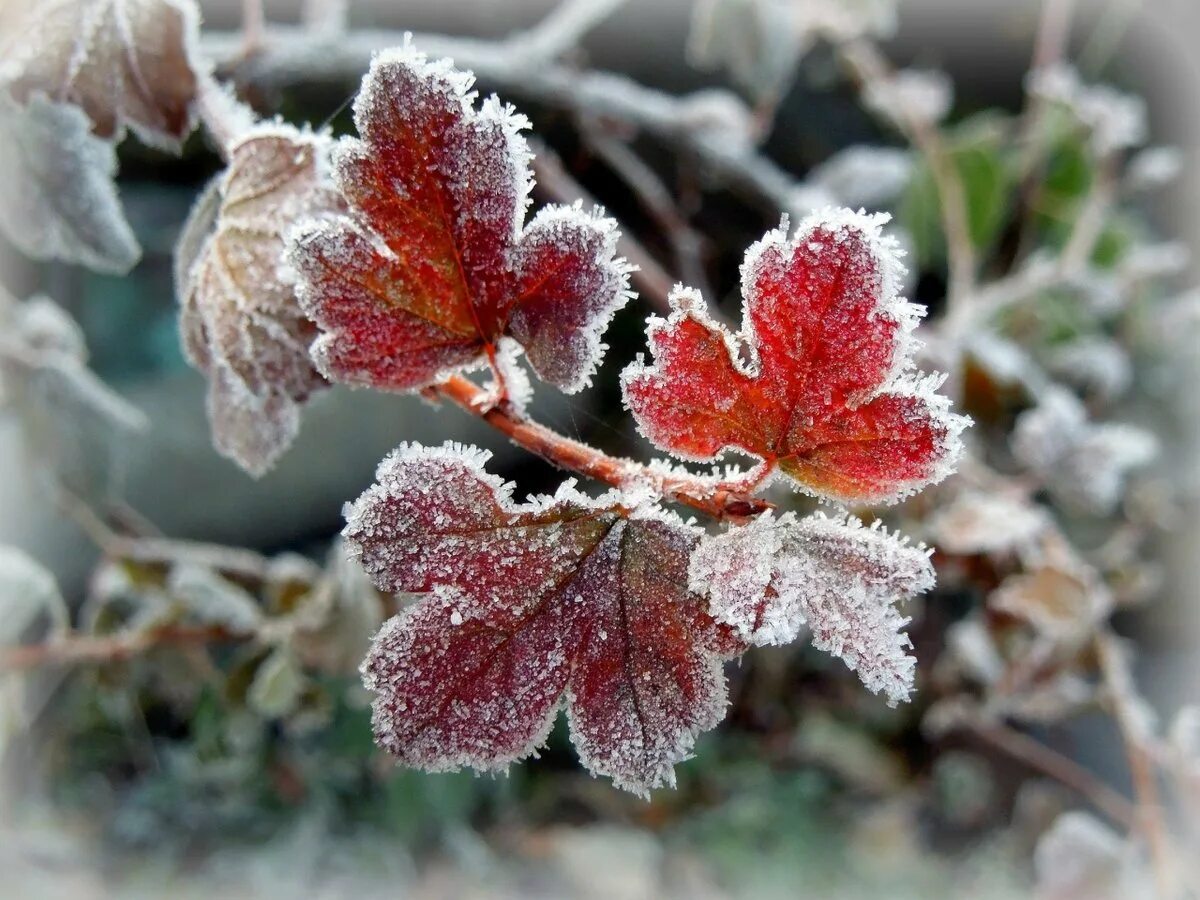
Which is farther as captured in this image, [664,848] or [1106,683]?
[664,848]

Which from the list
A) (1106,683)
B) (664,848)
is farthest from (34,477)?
(1106,683)

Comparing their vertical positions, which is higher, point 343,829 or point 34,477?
point 34,477

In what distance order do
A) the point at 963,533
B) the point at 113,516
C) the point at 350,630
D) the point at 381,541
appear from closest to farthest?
1. the point at 381,541
2. the point at 350,630
3. the point at 963,533
4. the point at 113,516

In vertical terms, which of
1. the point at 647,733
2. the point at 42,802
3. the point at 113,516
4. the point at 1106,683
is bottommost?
the point at 42,802

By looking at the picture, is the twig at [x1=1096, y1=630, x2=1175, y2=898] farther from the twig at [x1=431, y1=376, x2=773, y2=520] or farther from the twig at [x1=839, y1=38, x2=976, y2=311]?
the twig at [x1=431, y1=376, x2=773, y2=520]

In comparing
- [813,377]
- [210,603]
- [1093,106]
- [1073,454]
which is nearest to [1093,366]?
[1073,454]

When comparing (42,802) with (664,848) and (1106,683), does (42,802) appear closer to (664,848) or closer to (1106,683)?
(664,848)
